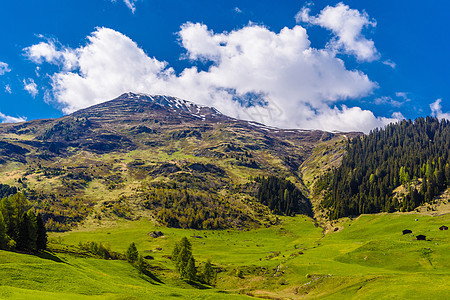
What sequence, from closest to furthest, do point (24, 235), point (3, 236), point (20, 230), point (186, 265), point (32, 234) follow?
point (3, 236)
point (20, 230)
point (24, 235)
point (32, 234)
point (186, 265)

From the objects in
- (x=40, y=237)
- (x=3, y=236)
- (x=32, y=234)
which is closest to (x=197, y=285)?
(x=40, y=237)

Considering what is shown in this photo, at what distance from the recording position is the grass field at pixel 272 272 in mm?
47875

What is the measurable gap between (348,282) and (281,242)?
118828mm

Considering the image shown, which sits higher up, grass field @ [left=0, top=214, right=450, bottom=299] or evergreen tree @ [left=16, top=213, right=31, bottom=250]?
evergreen tree @ [left=16, top=213, right=31, bottom=250]

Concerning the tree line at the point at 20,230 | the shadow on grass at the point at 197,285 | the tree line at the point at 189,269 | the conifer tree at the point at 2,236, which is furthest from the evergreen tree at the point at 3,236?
the shadow on grass at the point at 197,285

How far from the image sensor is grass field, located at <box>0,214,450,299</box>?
157 ft

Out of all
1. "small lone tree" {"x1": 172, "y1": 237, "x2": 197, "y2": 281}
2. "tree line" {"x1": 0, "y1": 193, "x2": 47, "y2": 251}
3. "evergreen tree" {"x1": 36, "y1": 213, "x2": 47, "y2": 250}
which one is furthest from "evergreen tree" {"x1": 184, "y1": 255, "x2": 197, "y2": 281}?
"tree line" {"x1": 0, "y1": 193, "x2": 47, "y2": 251}

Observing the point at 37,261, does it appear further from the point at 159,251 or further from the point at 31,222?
the point at 159,251

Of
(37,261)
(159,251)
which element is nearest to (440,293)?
(37,261)

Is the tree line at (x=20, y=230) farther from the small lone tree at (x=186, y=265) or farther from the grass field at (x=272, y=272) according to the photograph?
the small lone tree at (x=186, y=265)

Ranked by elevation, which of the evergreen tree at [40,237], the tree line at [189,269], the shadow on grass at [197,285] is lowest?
the shadow on grass at [197,285]

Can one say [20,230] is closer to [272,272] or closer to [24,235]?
[24,235]

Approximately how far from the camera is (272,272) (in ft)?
309

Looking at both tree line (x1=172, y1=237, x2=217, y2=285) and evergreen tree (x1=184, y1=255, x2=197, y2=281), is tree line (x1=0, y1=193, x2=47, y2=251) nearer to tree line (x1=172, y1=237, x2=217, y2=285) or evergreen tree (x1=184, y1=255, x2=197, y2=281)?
tree line (x1=172, y1=237, x2=217, y2=285)
